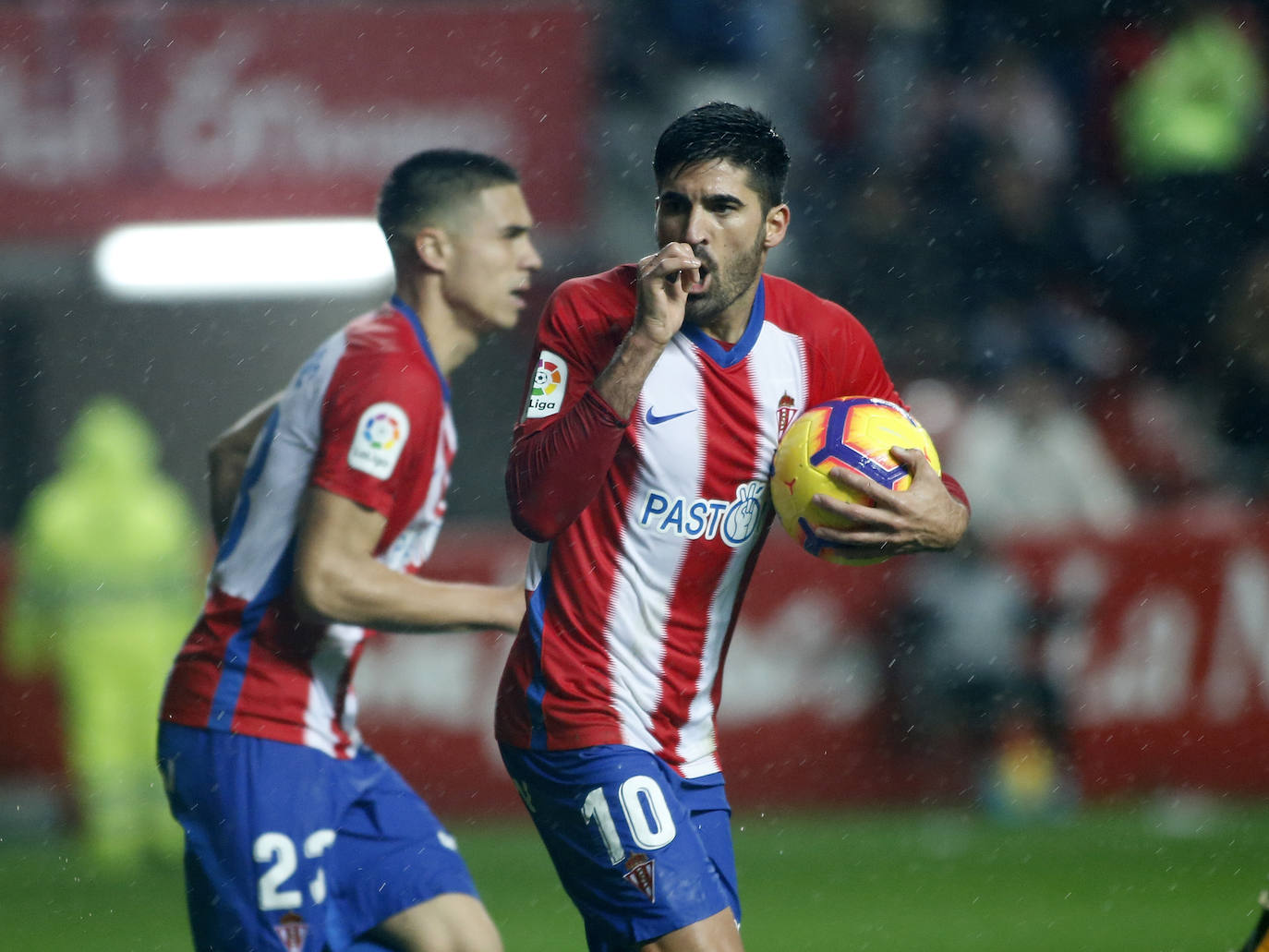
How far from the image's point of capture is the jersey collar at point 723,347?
395 centimetres

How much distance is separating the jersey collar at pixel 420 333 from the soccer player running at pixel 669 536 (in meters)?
0.62

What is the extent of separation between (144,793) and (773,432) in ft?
20.3

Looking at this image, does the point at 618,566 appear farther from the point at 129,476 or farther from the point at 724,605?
the point at 129,476

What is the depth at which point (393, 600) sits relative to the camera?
4.21 m

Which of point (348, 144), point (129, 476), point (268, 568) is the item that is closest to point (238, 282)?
point (348, 144)

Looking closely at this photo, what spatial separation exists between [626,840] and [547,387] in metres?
0.97

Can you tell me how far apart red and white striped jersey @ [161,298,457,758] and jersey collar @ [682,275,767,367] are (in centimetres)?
76

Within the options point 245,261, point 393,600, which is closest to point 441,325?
point 393,600

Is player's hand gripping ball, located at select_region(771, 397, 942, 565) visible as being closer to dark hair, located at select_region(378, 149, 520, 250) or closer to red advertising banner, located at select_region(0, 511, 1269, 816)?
dark hair, located at select_region(378, 149, 520, 250)

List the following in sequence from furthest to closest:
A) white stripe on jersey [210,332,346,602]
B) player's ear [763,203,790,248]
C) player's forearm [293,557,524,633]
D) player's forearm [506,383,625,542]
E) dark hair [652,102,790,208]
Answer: white stripe on jersey [210,332,346,602]
player's forearm [293,557,524,633]
player's ear [763,203,790,248]
dark hair [652,102,790,208]
player's forearm [506,383,625,542]

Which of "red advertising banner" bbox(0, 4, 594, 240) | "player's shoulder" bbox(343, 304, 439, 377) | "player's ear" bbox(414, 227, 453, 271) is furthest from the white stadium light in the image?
"player's shoulder" bbox(343, 304, 439, 377)

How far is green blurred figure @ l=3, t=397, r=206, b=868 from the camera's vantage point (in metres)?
9.20

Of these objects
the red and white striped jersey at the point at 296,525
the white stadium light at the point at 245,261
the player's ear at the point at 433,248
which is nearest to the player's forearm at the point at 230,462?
the red and white striped jersey at the point at 296,525

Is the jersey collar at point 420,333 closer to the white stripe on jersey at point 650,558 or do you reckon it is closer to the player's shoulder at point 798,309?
the white stripe on jersey at point 650,558
